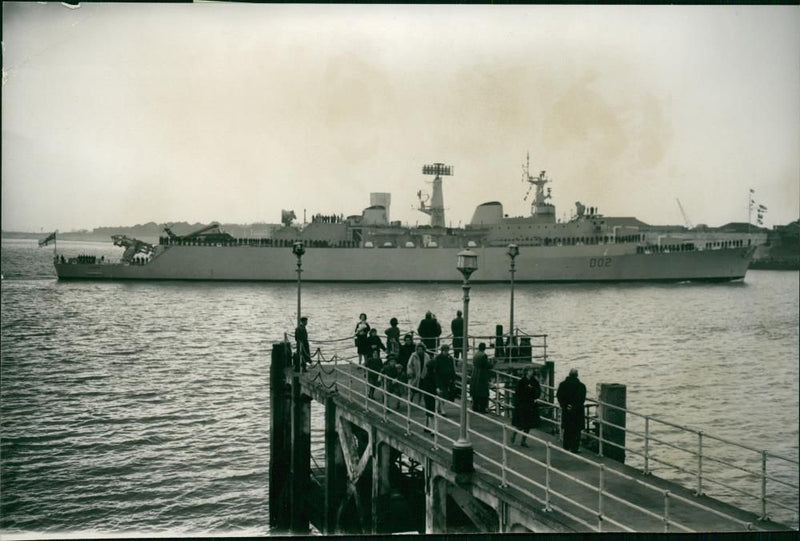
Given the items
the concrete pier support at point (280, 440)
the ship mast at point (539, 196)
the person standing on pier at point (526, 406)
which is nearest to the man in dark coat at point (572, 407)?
the person standing on pier at point (526, 406)

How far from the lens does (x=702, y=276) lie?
60.3 meters

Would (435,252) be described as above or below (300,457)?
above

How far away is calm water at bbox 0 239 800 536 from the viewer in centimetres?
1463

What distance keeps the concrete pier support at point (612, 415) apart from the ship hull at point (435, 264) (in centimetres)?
4746

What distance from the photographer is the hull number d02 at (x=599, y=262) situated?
57.9 m

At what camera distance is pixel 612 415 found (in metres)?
9.59

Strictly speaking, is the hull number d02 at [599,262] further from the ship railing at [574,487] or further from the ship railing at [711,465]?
the ship railing at [574,487]

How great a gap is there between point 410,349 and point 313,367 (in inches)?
128

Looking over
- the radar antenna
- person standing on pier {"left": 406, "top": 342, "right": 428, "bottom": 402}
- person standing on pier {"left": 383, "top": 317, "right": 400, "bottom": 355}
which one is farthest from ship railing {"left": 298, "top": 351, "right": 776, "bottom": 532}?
the radar antenna

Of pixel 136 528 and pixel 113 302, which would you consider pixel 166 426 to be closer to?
pixel 136 528

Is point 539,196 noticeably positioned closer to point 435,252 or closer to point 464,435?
point 435,252

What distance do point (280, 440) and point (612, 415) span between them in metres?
6.99

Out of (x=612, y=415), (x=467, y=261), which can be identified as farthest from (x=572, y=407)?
(x=467, y=261)

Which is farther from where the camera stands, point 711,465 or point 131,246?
point 131,246
